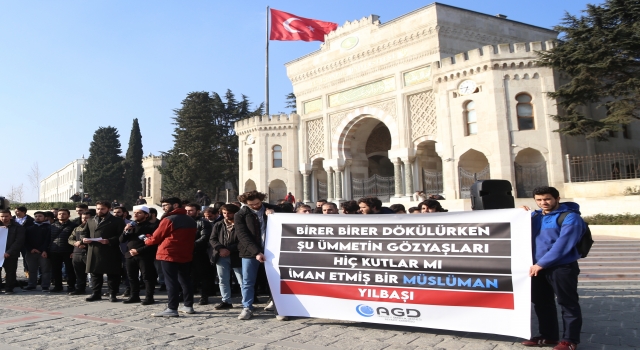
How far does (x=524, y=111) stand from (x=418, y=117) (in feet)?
18.0

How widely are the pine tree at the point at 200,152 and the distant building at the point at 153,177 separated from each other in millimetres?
9502

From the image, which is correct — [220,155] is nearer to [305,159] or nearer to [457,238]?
[305,159]

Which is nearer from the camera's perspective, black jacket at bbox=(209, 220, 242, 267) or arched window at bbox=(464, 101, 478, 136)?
black jacket at bbox=(209, 220, 242, 267)

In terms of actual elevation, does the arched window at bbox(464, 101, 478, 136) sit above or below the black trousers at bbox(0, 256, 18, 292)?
above

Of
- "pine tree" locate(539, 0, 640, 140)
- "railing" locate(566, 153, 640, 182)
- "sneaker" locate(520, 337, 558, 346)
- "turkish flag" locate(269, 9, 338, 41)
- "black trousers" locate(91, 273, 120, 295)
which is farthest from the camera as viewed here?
"turkish flag" locate(269, 9, 338, 41)

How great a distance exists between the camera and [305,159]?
30.5 m

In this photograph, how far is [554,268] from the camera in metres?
4.71

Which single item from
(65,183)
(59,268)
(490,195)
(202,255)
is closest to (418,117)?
(202,255)

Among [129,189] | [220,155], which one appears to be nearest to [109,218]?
[220,155]

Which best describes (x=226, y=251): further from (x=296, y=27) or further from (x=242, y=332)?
(x=296, y=27)

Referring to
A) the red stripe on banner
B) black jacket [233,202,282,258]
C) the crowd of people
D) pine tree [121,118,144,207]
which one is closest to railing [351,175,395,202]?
the crowd of people

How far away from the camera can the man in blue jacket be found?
456 cm

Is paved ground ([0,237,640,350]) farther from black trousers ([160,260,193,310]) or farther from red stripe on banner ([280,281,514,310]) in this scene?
red stripe on banner ([280,281,514,310])

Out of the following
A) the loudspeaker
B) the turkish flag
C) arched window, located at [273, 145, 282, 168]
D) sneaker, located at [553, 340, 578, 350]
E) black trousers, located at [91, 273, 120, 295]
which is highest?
the turkish flag
